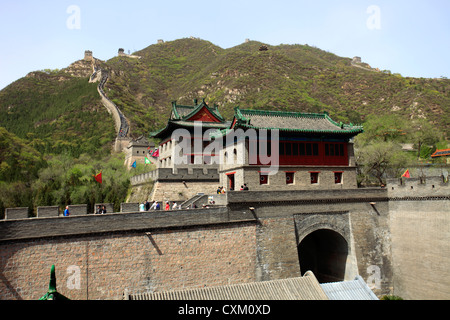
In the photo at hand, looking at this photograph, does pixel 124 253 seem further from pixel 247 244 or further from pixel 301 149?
pixel 301 149

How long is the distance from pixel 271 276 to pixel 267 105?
52212 mm

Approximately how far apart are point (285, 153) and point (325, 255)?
27.1ft

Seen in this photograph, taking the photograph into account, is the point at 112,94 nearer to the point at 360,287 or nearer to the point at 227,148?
the point at 227,148

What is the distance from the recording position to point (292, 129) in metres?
22.6

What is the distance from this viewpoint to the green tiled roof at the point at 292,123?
895 inches

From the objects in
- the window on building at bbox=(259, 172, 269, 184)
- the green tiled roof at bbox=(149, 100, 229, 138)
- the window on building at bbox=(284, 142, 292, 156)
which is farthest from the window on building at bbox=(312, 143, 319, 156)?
the green tiled roof at bbox=(149, 100, 229, 138)

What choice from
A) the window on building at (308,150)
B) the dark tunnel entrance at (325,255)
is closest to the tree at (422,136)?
the dark tunnel entrance at (325,255)

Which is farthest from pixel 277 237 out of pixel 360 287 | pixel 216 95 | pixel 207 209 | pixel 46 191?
pixel 216 95

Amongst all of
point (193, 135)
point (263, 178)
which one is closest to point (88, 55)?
point (193, 135)

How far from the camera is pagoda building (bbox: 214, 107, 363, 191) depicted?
22031mm

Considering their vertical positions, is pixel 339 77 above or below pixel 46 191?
above

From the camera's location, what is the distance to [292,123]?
24297mm

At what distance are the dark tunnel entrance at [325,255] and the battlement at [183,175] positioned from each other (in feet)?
29.9

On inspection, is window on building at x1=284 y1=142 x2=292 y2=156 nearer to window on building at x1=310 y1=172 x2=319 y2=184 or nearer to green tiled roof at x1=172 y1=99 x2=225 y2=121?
window on building at x1=310 y1=172 x2=319 y2=184
